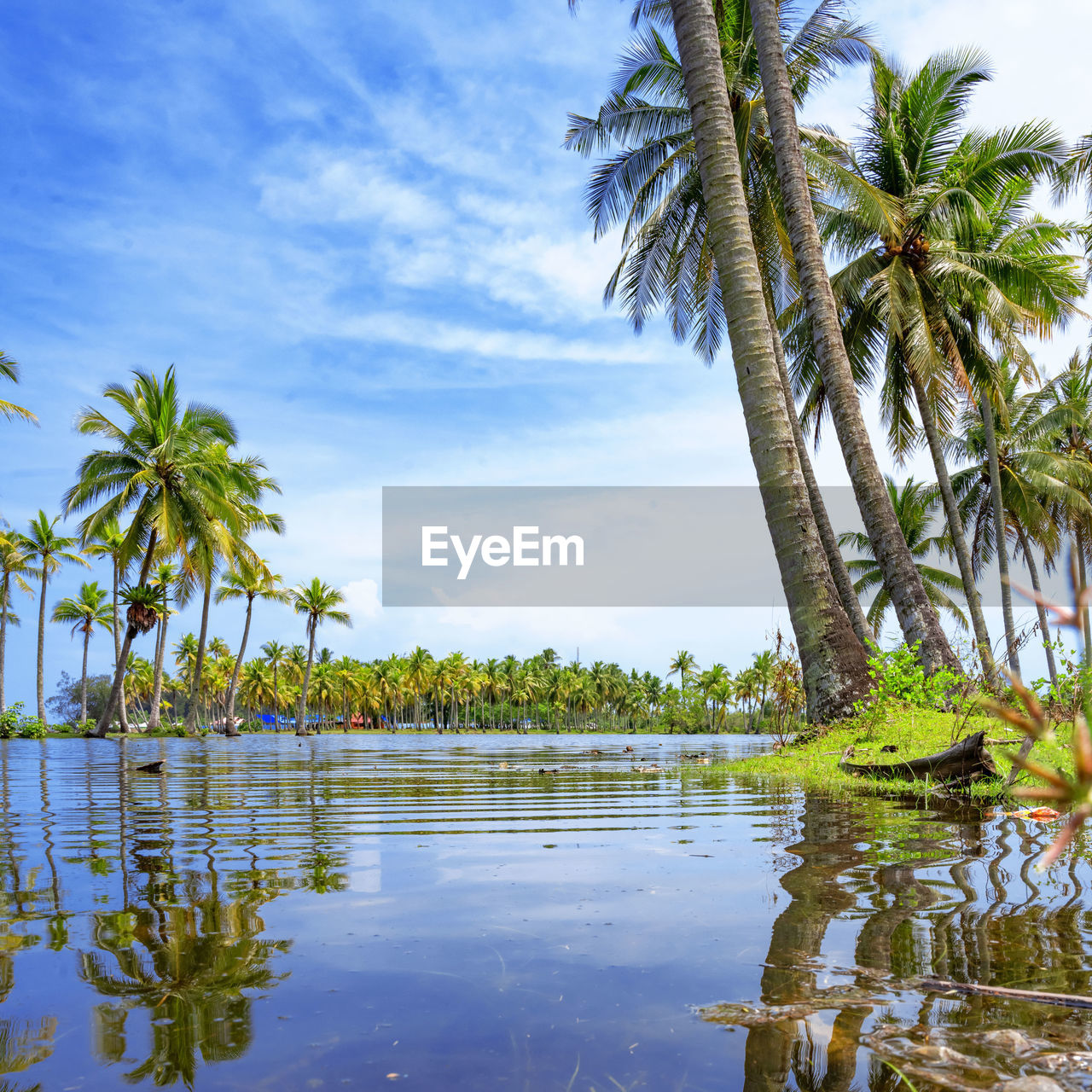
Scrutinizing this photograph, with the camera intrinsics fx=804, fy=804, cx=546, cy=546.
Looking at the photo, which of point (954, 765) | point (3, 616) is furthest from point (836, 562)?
point (3, 616)

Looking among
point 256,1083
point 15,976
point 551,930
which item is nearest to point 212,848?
point 15,976

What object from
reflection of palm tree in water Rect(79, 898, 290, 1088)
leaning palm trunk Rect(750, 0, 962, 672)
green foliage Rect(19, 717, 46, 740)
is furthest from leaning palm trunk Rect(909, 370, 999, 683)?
green foliage Rect(19, 717, 46, 740)

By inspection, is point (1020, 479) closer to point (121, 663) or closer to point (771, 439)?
point (771, 439)

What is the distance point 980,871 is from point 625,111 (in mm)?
16259

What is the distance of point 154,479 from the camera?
2550cm

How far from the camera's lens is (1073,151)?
50.8 ft

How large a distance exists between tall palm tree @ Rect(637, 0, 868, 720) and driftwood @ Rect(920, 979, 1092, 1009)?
6975 mm

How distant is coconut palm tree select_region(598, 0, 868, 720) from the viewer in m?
8.34

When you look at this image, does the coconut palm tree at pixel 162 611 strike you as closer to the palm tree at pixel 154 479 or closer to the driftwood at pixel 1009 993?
the palm tree at pixel 154 479

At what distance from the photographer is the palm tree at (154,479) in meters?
25.5

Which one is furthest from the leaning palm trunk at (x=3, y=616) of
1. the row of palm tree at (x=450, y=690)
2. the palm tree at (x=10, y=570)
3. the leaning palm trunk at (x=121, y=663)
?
the row of palm tree at (x=450, y=690)

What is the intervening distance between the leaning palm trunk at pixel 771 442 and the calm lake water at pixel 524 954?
4486 mm

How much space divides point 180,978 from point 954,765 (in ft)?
16.7

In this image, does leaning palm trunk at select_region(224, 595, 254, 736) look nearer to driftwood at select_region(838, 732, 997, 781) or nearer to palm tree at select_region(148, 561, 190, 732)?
palm tree at select_region(148, 561, 190, 732)
